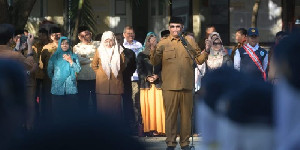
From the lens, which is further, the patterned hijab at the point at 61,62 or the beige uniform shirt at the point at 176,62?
the patterned hijab at the point at 61,62

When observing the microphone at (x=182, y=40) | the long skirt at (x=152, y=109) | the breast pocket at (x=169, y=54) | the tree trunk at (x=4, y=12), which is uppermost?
the tree trunk at (x=4, y=12)

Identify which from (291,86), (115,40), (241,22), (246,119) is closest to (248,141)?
(246,119)

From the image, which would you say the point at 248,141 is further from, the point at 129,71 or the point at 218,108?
the point at 129,71

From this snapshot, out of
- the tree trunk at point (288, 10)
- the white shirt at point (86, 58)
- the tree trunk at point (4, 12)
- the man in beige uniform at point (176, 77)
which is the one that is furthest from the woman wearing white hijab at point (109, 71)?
the tree trunk at point (288, 10)

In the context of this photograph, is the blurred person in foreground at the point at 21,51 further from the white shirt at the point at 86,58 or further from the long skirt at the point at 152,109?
the long skirt at the point at 152,109

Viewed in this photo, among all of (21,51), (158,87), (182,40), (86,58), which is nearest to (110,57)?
(86,58)

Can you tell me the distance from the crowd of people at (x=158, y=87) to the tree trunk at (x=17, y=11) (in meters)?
0.45

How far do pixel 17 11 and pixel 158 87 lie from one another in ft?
13.4

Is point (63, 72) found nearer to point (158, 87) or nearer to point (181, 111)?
point (158, 87)

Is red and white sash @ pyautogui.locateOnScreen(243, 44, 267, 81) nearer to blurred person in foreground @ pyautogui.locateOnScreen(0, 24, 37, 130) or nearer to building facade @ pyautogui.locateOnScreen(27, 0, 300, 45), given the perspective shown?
blurred person in foreground @ pyautogui.locateOnScreen(0, 24, 37, 130)

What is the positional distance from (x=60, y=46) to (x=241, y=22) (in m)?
10.5

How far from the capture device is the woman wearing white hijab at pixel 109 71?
1194cm

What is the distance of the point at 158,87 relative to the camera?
12453 mm

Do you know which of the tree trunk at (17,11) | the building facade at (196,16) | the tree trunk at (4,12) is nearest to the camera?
the tree trunk at (4,12)
